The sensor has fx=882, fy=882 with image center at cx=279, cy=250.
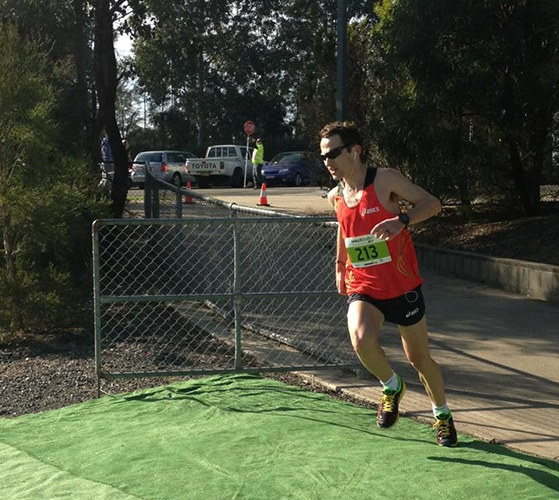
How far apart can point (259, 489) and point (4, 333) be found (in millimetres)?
4768

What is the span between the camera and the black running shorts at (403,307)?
193 inches

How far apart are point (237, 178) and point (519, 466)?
3354 cm

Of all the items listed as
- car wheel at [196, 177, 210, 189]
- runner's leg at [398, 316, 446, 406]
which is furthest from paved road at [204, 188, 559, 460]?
car wheel at [196, 177, 210, 189]

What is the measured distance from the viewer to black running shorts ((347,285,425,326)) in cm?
491

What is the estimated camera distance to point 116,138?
1511cm

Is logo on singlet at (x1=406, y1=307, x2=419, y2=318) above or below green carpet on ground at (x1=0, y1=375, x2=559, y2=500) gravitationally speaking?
above

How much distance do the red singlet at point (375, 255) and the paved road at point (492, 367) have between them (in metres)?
1.18

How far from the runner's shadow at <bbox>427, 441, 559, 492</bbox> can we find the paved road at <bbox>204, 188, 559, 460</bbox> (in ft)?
0.45

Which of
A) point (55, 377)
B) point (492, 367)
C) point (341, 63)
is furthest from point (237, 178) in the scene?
point (492, 367)

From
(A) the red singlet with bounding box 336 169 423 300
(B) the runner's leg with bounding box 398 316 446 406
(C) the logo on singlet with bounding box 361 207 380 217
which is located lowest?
(B) the runner's leg with bounding box 398 316 446 406

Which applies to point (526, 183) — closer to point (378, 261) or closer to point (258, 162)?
point (378, 261)

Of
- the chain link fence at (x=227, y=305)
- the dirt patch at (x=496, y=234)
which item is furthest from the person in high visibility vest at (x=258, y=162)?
the chain link fence at (x=227, y=305)

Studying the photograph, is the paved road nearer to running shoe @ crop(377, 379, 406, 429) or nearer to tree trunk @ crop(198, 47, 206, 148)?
running shoe @ crop(377, 379, 406, 429)

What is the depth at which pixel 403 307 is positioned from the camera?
4906mm
